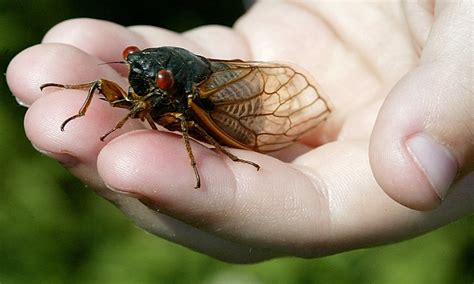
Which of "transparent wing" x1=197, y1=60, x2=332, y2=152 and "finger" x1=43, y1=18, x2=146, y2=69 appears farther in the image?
"finger" x1=43, y1=18, x2=146, y2=69

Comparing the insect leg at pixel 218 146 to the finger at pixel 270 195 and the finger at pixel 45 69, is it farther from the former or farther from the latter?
the finger at pixel 45 69

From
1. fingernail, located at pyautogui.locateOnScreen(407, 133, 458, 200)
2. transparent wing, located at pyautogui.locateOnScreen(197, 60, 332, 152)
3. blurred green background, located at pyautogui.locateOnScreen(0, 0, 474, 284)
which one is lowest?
blurred green background, located at pyautogui.locateOnScreen(0, 0, 474, 284)

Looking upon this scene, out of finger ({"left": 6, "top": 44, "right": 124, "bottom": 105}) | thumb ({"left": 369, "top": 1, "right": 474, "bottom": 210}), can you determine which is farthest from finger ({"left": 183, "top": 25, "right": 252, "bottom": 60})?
thumb ({"left": 369, "top": 1, "right": 474, "bottom": 210})

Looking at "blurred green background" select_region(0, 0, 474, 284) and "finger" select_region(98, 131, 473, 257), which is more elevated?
"finger" select_region(98, 131, 473, 257)

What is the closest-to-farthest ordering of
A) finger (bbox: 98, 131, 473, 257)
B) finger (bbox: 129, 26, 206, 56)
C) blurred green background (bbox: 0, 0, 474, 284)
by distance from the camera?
1. finger (bbox: 98, 131, 473, 257)
2. finger (bbox: 129, 26, 206, 56)
3. blurred green background (bbox: 0, 0, 474, 284)

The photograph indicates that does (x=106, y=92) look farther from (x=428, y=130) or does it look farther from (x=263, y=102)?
(x=428, y=130)

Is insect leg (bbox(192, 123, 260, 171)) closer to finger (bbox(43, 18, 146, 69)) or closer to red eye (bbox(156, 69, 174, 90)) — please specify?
red eye (bbox(156, 69, 174, 90))

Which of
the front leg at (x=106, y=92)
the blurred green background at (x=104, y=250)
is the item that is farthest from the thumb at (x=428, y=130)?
the blurred green background at (x=104, y=250)

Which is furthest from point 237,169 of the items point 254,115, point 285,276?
point 285,276
